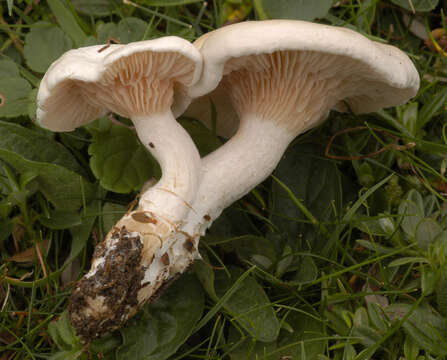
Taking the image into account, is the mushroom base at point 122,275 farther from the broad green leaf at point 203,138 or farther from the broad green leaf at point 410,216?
the broad green leaf at point 410,216

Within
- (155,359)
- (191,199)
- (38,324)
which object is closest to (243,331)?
(155,359)

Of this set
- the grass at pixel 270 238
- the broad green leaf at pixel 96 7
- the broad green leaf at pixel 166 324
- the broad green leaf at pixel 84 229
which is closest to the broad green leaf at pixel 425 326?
the grass at pixel 270 238

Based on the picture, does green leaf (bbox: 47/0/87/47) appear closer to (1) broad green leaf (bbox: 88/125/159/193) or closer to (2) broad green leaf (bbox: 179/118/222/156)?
(1) broad green leaf (bbox: 88/125/159/193)

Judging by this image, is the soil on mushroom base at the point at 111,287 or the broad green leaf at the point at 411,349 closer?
the soil on mushroom base at the point at 111,287

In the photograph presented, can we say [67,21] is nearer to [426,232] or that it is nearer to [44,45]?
[44,45]

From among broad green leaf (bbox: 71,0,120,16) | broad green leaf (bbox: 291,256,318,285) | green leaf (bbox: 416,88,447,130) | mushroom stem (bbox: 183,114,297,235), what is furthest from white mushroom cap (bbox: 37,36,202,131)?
green leaf (bbox: 416,88,447,130)

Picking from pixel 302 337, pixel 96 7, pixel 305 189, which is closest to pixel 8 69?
pixel 96 7
